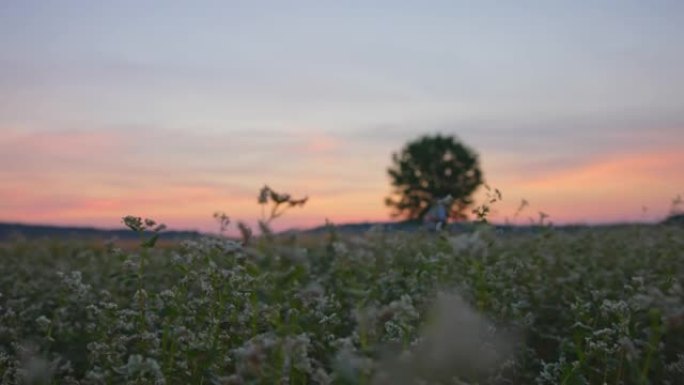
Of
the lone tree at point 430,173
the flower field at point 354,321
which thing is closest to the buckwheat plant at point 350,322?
the flower field at point 354,321

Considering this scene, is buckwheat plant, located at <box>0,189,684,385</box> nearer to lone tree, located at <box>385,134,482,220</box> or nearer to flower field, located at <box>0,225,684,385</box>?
flower field, located at <box>0,225,684,385</box>

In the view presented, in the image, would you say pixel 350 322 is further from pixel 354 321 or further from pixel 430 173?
pixel 430 173

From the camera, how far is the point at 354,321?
6.91 m

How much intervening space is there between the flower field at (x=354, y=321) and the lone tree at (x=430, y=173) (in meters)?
45.9

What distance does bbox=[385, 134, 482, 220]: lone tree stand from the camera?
57062mm

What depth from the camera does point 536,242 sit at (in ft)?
35.3

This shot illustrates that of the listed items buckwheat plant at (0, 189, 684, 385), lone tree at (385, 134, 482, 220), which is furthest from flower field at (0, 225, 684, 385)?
lone tree at (385, 134, 482, 220)

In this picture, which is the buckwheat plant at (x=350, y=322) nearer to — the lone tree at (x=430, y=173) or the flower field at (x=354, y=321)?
the flower field at (x=354, y=321)

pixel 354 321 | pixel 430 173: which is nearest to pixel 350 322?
pixel 354 321

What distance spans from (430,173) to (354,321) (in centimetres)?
5127

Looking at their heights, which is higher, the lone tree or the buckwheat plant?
the lone tree

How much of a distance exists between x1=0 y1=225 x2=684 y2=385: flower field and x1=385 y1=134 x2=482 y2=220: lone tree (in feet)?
150

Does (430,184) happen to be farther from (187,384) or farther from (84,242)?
(187,384)

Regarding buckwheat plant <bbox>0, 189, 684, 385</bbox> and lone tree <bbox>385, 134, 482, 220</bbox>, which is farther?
lone tree <bbox>385, 134, 482, 220</bbox>
